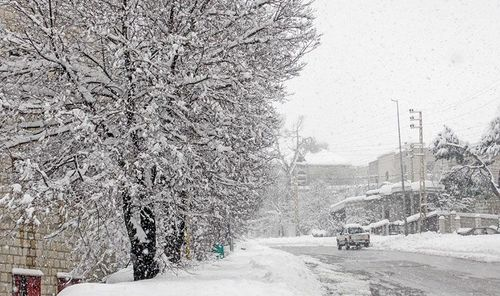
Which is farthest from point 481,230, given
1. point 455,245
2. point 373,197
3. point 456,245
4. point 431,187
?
point 373,197

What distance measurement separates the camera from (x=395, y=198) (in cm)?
5647

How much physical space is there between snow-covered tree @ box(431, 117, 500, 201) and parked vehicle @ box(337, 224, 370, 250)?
8325 mm

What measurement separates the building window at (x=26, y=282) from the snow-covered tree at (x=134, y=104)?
8.83 feet

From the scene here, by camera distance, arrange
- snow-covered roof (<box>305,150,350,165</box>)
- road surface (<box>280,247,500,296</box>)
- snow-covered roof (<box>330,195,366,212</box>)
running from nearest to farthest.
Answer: road surface (<box>280,247,500,296</box>), snow-covered roof (<box>330,195,366,212</box>), snow-covered roof (<box>305,150,350,165</box>)

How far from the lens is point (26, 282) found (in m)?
11.4

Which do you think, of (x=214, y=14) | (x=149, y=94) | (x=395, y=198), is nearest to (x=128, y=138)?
(x=149, y=94)

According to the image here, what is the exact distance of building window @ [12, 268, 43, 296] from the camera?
11029 mm

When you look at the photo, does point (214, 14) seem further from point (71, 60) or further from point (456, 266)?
point (456, 266)

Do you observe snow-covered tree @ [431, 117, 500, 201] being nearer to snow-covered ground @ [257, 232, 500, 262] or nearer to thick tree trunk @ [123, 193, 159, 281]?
snow-covered ground @ [257, 232, 500, 262]

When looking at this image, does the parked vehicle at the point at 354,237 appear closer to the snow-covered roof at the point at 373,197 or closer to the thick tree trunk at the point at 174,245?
the snow-covered roof at the point at 373,197

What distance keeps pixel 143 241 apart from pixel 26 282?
3692mm

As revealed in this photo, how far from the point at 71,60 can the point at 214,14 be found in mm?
2522

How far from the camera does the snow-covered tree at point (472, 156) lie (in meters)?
35.8

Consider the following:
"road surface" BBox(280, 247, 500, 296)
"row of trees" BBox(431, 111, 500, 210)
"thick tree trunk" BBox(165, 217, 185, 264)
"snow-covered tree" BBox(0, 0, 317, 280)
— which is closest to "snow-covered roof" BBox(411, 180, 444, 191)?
"row of trees" BBox(431, 111, 500, 210)
